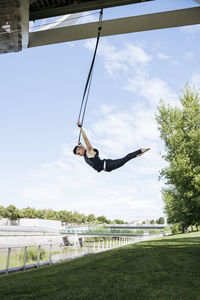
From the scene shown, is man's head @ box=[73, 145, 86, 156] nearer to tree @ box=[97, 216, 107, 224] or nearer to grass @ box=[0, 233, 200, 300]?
grass @ box=[0, 233, 200, 300]

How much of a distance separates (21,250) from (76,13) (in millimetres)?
9041


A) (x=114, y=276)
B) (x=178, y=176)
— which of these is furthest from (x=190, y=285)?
(x=178, y=176)

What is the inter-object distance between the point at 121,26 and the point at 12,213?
287 feet

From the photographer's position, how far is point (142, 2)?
16.4 feet

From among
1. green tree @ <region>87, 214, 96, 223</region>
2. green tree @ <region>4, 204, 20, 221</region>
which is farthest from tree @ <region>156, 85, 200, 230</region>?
green tree @ <region>87, 214, 96, 223</region>

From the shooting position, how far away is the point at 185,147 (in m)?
16.0

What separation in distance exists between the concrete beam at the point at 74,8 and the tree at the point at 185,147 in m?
11.6

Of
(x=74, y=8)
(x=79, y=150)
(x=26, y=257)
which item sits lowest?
(x=26, y=257)

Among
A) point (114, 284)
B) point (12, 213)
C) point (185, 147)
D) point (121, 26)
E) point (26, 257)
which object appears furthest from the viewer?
point (12, 213)

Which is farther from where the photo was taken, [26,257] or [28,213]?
[28,213]

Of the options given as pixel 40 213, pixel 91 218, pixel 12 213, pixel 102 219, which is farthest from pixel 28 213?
pixel 102 219

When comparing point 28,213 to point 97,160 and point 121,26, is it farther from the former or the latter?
point 121,26

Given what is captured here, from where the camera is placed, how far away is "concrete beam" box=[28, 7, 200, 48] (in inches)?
212

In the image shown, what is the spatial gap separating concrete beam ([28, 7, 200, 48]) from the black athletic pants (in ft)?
9.28
